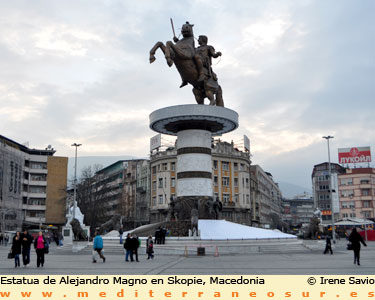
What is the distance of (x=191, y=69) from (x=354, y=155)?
7017 cm

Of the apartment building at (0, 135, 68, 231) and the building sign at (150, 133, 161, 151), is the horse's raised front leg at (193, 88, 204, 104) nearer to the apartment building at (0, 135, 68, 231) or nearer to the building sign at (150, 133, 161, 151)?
the building sign at (150, 133, 161, 151)

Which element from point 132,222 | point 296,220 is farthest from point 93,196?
point 296,220

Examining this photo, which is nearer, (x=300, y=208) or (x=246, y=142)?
(x=246, y=142)

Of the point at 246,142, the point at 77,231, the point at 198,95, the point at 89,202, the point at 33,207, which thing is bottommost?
the point at 77,231

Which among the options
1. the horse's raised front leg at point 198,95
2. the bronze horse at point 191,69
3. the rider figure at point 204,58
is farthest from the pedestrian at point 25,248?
the horse's raised front leg at point 198,95

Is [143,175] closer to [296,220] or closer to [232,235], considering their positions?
[232,235]

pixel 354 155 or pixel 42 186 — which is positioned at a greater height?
pixel 354 155

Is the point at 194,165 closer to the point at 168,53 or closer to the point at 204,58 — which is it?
the point at 168,53

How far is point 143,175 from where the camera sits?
295 ft


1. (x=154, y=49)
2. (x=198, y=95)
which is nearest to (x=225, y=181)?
(x=198, y=95)

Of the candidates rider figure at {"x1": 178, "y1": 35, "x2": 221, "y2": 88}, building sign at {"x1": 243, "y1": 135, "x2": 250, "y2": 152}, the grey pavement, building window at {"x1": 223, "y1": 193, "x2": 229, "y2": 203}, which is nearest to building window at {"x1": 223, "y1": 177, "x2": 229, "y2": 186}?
building window at {"x1": 223, "y1": 193, "x2": 229, "y2": 203}

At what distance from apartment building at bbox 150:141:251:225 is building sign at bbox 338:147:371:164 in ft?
89.9

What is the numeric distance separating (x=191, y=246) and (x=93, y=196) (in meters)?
43.5

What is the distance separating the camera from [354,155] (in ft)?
316
